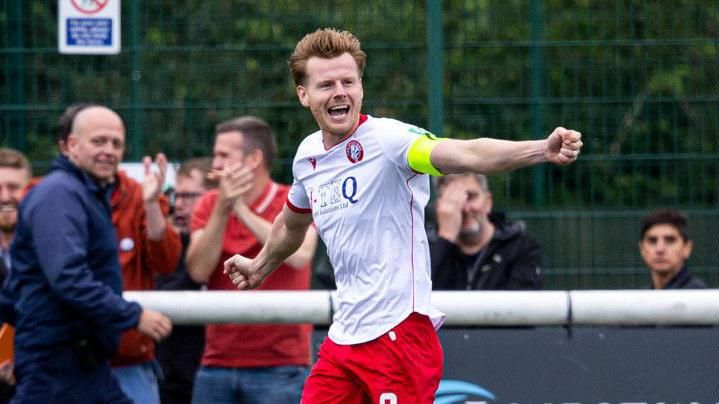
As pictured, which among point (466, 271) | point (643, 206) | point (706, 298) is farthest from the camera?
point (643, 206)

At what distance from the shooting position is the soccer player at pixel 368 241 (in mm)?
5273

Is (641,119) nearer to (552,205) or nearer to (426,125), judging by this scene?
(552,205)

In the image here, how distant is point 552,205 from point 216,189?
80.9 inches

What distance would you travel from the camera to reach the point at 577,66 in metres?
8.56

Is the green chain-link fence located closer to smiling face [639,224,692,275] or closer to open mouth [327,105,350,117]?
smiling face [639,224,692,275]

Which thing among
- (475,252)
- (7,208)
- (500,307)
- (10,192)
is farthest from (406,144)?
(10,192)

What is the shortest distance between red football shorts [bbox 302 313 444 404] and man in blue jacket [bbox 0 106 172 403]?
3.77 ft

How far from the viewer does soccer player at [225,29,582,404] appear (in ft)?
17.3

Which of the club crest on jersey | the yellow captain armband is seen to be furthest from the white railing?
the yellow captain armband

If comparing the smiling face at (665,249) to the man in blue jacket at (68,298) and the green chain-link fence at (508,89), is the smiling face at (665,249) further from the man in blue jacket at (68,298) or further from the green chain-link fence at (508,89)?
the man in blue jacket at (68,298)

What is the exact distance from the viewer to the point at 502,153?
15.2ft

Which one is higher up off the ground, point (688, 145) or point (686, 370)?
point (688, 145)

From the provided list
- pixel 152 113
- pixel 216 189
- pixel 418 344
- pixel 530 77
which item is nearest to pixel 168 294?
pixel 216 189

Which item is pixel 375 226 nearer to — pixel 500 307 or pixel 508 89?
pixel 500 307
